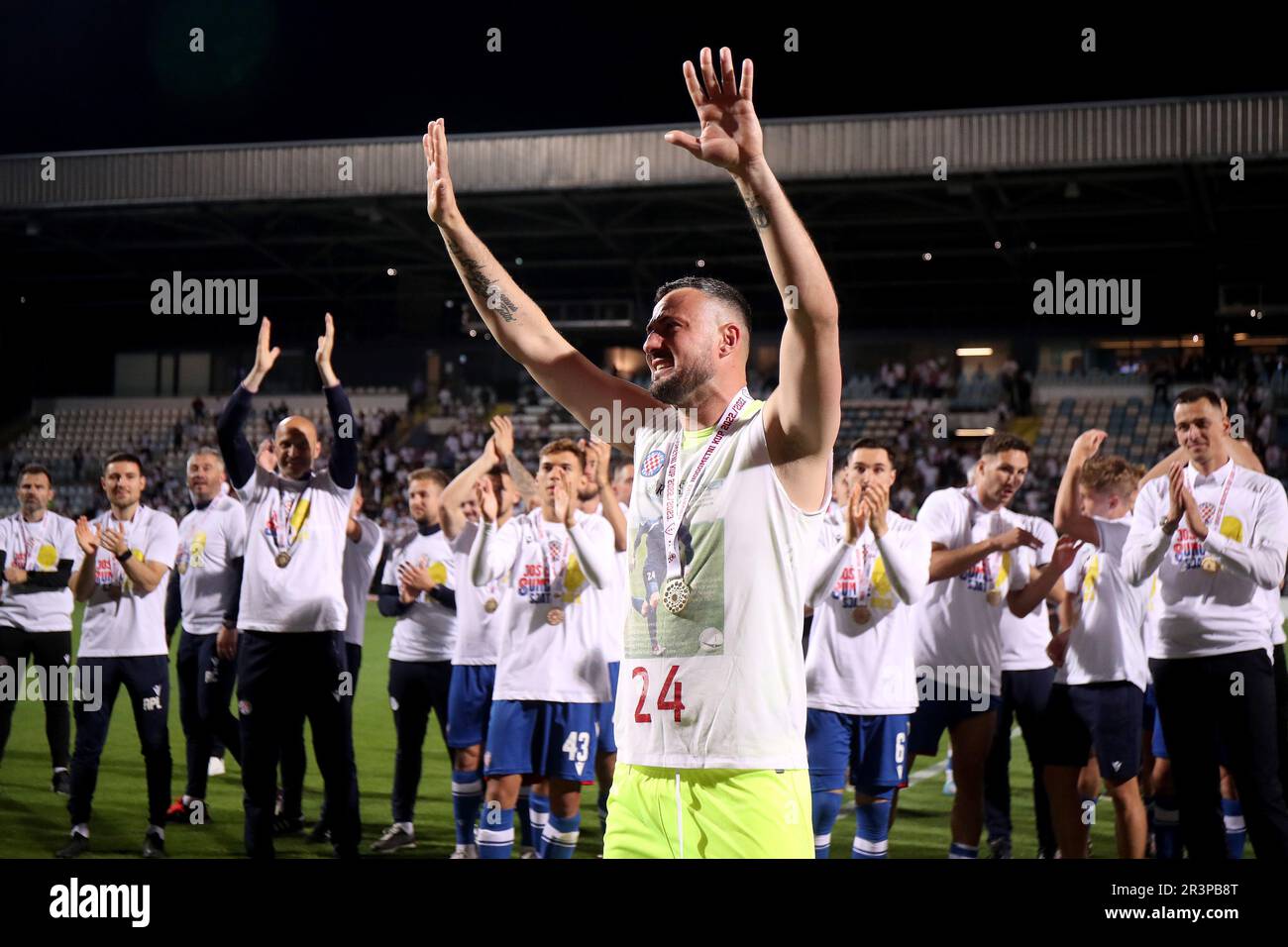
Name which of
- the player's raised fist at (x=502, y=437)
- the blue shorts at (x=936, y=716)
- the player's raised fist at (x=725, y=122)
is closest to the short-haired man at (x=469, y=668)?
the player's raised fist at (x=502, y=437)

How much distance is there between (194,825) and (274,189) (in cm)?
1549

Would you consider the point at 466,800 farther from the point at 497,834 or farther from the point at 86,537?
the point at 86,537

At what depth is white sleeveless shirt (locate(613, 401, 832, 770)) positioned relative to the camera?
300cm

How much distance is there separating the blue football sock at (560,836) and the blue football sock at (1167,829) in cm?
299

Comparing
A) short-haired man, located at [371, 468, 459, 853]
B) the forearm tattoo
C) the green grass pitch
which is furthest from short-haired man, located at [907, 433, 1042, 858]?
the forearm tattoo

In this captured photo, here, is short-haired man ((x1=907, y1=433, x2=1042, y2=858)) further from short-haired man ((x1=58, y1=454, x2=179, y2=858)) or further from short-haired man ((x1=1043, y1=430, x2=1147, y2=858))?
short-haired man ((x1=58, y1=454, x2=179, y2=858))

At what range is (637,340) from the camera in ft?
91.9

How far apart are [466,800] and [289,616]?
1.56 m

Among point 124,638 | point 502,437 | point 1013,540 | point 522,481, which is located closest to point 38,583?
point 124,638

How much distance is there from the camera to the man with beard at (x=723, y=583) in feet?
9.56

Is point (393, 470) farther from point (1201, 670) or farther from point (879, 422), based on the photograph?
point (1201, 670)

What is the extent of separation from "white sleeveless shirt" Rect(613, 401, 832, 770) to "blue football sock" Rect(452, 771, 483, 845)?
13.5 ft

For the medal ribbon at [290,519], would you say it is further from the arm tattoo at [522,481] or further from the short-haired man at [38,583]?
the short-haired man at [38,583]
